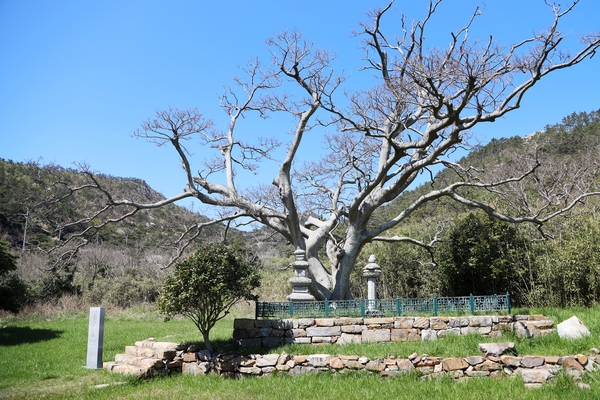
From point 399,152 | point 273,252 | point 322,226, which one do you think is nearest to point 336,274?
point 322,226

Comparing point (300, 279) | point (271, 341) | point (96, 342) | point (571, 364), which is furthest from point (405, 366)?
point (96, 342)

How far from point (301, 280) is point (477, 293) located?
6613 millimetres

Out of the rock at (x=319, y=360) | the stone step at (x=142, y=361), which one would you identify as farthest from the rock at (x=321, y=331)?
the stone step at (x=142, y=361)

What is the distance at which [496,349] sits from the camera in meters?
7.69

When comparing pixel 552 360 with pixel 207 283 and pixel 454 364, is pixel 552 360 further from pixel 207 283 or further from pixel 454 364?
pixel 207 283

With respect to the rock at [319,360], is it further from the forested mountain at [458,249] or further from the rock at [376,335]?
the forested mountain at [458,249]

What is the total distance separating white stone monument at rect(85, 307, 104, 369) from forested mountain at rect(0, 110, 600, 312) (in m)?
3.91

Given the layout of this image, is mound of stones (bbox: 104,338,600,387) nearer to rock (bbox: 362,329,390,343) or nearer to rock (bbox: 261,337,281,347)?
rock (bbox: 261,337,281,347)

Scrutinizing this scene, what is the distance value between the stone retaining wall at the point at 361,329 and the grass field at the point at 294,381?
682 millimetres

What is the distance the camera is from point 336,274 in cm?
1467

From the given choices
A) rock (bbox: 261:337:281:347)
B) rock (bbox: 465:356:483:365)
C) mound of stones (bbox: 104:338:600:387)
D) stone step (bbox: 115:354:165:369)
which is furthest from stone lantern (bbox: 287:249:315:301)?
rock (bbox: 465:356:483:365)

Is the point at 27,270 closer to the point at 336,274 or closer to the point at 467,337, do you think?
the point at 336,274

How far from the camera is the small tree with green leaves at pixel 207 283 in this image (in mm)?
9531

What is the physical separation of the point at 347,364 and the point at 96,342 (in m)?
5.66
